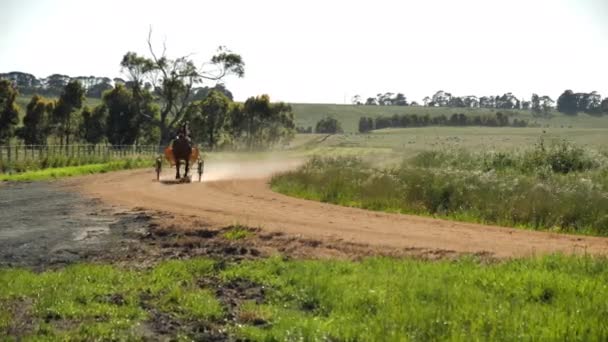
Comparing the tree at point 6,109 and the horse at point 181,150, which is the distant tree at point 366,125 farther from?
the horse at point 181,150

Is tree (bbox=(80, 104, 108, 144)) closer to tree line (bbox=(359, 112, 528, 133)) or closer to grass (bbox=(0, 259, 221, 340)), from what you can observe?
tree line (bbox=(359, 112, 528, 133))

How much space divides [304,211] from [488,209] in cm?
503

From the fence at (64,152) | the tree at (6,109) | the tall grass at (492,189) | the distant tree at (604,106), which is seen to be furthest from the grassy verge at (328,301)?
the distant tree at (604,106)

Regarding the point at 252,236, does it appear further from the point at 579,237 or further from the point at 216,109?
the point at 216,109

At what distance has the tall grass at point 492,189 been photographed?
15.0 meters

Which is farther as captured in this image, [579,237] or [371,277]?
[579,237]

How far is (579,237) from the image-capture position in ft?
42.9

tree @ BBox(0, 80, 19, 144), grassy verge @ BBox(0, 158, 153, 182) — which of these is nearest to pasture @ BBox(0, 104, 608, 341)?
grassy verge @ BBox(0, 158, 153, 182)

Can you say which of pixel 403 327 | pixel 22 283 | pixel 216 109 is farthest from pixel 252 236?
pixel 216 109

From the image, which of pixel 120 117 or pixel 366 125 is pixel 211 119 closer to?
pixel 120 117

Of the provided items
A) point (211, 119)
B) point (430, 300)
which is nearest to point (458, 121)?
point (211, 119)

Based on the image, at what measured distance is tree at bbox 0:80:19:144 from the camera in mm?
63344

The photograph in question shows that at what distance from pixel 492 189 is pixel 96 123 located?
244 ft

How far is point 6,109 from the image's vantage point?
6378 cm
